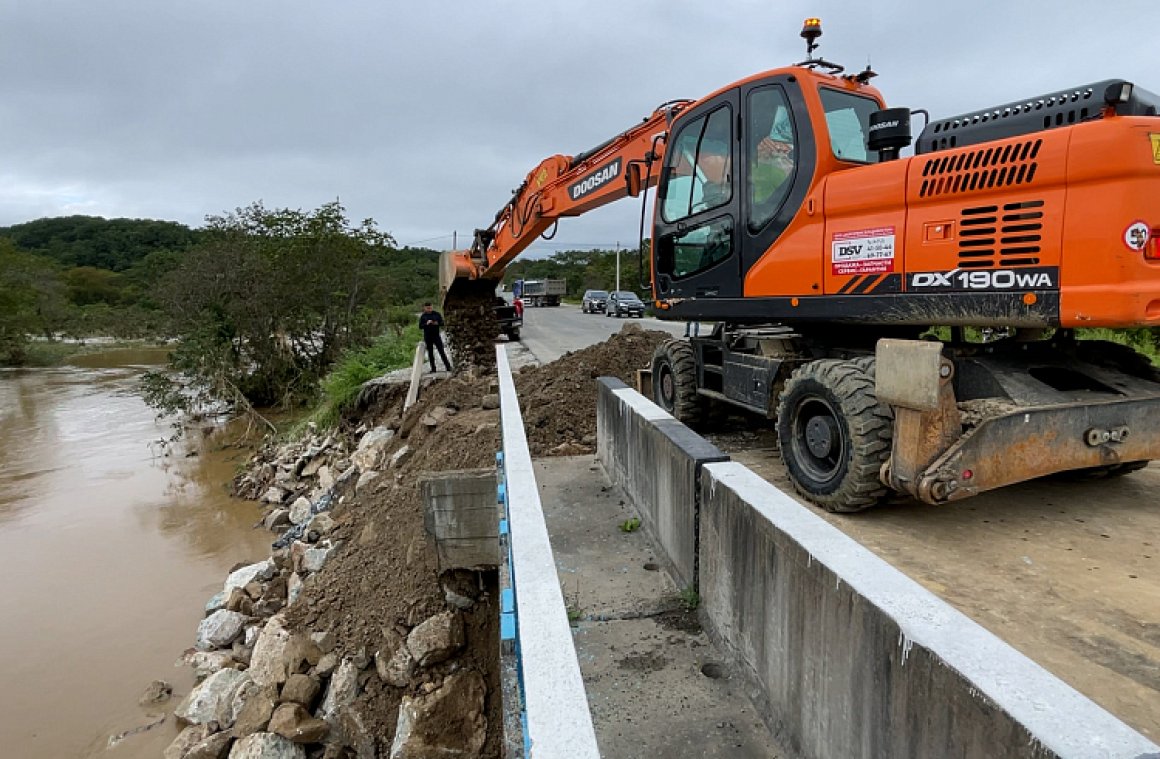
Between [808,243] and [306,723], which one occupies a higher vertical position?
[808,243]

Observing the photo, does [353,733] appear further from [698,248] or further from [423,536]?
[698,248]

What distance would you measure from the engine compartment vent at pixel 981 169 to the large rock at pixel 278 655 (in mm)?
5884

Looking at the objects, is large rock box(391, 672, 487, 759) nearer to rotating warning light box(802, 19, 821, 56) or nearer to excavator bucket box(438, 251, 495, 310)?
rotating warning light box(802, 19, 821, 56)

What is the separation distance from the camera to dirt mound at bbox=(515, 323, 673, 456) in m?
7.29

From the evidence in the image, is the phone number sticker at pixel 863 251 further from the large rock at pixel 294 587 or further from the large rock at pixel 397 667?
the large rock at pixel 294 587

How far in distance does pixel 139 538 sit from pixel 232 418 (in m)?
9.32

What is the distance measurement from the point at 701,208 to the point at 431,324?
8.79 meters

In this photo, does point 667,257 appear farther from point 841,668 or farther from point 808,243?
point 841,668

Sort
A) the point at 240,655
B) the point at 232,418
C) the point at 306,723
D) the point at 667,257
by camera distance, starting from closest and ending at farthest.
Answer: the point at 306,723
the point at 667,257
the point at 240,655
the point at 232,418

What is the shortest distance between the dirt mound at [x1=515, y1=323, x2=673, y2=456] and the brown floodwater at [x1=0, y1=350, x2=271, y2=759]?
4.46m

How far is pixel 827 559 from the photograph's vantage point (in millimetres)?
2285

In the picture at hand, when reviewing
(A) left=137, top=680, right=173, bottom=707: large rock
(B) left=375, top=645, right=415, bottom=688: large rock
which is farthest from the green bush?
(B) left=375, top=645, right=415, bottom=688: large rock

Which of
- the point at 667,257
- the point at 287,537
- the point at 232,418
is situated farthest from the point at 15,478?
the point at 667,257

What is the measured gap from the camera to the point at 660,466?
420 cm
